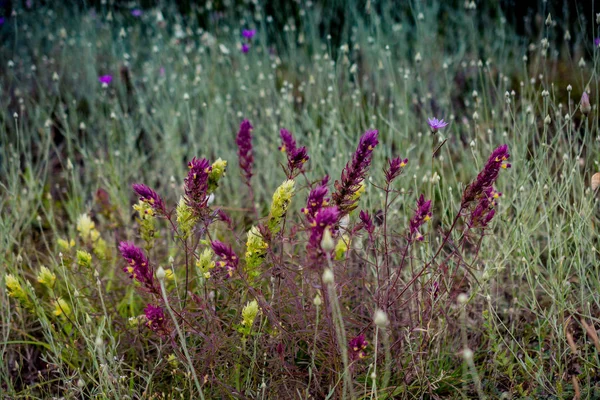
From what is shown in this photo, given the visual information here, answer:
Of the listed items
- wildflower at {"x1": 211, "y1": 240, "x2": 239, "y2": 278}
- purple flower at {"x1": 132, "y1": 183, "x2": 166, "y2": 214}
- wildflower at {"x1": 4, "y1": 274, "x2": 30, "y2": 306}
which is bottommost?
wildflower at {"x1": 4, "y1": 274, "x2": 30, "y2": 306}

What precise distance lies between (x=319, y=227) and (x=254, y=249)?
0.40m

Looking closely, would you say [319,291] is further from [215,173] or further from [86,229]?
[86,229]

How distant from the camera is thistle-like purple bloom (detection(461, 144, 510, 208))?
4.80 ft

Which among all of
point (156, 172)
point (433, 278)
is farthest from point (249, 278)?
point (156, 172)

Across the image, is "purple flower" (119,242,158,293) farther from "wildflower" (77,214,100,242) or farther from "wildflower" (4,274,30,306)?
"wildflower" (77,214,100,242)

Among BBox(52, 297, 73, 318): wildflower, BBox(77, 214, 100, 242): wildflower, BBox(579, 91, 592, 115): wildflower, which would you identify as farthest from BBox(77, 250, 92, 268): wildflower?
BBox(579, 91, 592, 115): wildflower

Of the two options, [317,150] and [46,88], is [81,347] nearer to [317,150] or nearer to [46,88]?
[317,150]

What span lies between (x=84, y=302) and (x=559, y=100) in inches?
135

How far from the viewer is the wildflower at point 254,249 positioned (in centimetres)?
165

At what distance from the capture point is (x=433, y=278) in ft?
5.98

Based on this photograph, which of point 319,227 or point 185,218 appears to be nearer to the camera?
point 319,227

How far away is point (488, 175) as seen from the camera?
1.47 meters

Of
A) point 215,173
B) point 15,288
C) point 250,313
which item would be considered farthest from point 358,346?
point 15,288

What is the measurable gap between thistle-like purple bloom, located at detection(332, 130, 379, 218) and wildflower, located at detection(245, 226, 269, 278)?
0.84 ft
